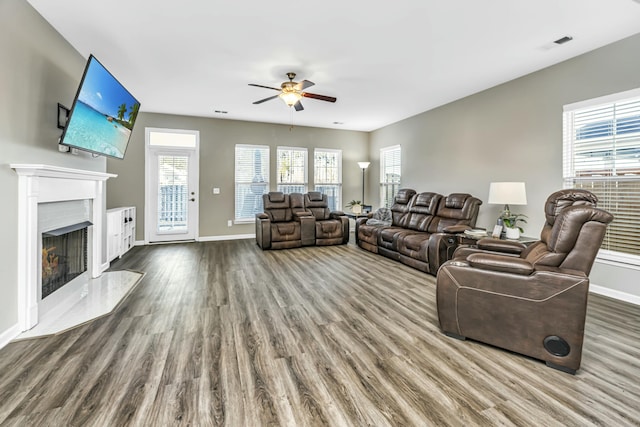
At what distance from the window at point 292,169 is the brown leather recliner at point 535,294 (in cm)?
534

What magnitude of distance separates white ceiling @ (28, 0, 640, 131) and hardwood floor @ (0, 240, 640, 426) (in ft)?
9.08

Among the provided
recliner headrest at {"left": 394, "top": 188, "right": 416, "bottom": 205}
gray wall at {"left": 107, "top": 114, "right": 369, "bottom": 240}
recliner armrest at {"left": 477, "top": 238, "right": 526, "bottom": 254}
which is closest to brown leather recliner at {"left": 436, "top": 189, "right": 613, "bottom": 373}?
recliner armrest at {"left": 477, "top": 238, "right": 526, "bottom": 254}

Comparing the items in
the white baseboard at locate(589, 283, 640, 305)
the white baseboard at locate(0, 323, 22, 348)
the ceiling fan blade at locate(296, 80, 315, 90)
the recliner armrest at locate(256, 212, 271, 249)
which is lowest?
the white baseboard at locate(0, 323, 22, 348)

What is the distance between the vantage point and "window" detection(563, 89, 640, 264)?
2955 millimetres

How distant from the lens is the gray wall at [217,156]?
5789 millimetres

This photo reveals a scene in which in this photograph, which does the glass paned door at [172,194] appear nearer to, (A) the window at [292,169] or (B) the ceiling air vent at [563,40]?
(A) the window at [292,169]

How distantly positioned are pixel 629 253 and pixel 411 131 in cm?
409

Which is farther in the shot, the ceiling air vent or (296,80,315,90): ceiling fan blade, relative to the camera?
(296,80,315,90): ceiling fan blade

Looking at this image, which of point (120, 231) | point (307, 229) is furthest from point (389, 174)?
point (120, 231)

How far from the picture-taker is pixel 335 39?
9.93ft

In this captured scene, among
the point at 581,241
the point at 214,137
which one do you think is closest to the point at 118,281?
the point at 214,137

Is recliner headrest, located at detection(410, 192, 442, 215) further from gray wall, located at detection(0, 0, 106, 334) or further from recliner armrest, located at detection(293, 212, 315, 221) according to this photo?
gray wall, located at detection(0, 0, 106, 334)

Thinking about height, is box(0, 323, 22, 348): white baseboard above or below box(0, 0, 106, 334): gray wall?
below

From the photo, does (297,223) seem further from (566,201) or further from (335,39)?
(566,201)
